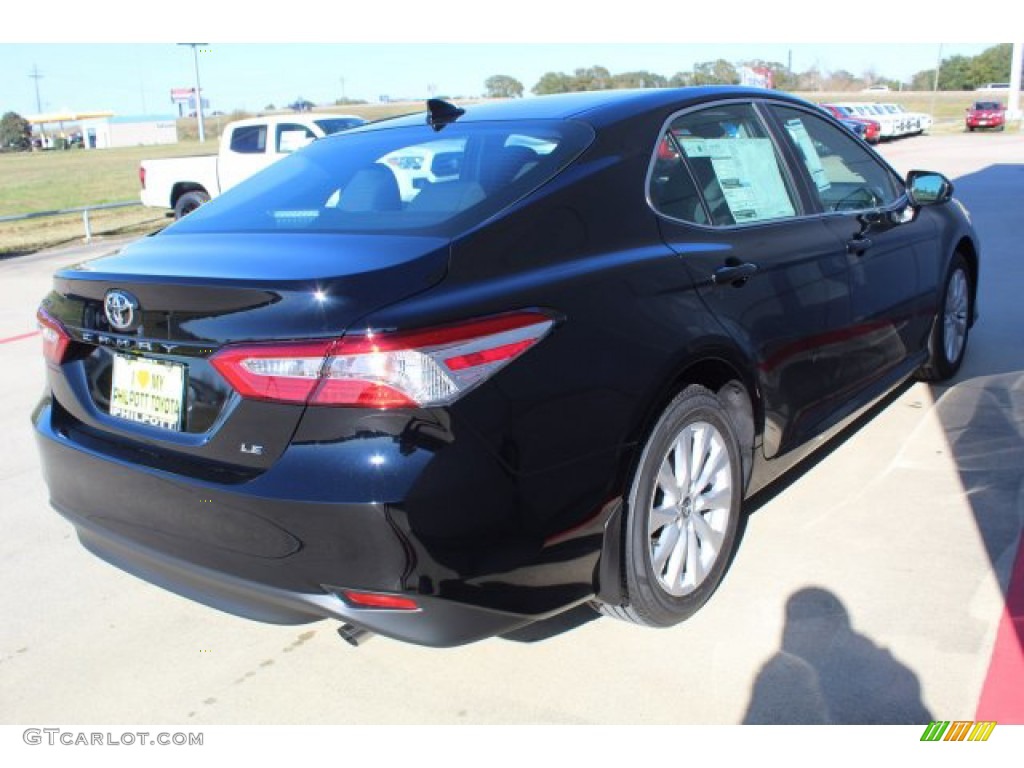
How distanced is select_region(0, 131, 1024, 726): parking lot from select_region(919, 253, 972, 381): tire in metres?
1.18

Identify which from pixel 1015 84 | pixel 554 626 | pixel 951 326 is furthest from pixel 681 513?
pixel 1015 84

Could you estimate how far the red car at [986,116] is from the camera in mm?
46550

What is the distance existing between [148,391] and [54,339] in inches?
22.5

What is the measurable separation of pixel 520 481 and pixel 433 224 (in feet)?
2.57

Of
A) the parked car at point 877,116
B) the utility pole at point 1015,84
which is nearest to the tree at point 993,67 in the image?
the utility pole at point 1015,84

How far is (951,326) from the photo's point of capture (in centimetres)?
542

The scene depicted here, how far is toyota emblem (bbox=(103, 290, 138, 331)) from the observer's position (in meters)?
2.55

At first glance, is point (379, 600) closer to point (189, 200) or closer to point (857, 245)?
point (857, 245)

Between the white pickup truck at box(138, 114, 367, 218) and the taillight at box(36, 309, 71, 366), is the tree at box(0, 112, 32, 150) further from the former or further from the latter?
the taillight at box(36, 309, 71, 366)

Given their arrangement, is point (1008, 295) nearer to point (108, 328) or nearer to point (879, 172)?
point (879, 172)

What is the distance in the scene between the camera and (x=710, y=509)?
3.13 m

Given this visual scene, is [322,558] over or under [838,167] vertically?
under

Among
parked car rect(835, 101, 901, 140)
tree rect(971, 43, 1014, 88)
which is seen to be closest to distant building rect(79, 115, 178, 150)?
parked car rect(835, 101, 901, 140)

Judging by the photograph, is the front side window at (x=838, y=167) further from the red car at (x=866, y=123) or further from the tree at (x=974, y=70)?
the tree at (x=974, y=70)
